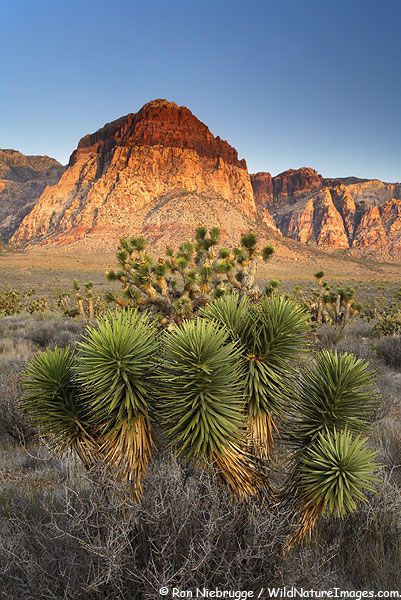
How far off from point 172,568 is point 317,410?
1510mm

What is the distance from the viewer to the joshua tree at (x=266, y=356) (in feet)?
10.0

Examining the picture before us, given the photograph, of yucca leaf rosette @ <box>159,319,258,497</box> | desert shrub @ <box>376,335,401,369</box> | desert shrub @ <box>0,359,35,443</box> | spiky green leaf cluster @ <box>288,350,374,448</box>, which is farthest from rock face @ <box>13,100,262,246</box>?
yucca leaf rosette @ <box>159,319,258,497</box>

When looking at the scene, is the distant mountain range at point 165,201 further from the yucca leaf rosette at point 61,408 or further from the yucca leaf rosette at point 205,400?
the yucca leaf rosette at point 205,400

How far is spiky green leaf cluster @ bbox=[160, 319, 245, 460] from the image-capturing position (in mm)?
2674

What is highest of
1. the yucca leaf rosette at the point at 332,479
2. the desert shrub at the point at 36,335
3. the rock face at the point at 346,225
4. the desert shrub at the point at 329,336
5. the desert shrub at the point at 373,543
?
the rock face at the point at 346,225

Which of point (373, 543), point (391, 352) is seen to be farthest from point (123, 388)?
point (391, 352)

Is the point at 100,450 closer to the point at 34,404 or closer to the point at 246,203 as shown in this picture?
the point at 34,404

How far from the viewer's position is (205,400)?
275cm

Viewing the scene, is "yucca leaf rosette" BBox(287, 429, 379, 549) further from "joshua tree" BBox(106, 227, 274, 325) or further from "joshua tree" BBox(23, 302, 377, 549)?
"joshua tree" BBox(106, 227, 274, 325)

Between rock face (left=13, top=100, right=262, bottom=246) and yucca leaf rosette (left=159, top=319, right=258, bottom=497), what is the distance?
9408 cm

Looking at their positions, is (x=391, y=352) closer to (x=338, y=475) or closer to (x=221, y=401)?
(x=338, y=475)

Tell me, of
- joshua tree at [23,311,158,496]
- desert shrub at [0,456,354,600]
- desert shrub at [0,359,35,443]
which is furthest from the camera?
desert shrub at [0,359,35,443]

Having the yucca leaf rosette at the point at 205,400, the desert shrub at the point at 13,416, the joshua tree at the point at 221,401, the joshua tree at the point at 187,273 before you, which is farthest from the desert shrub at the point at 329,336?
the yucca leaf rosette at the point at 205,400

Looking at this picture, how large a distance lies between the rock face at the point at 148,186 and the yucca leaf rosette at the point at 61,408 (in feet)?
307
